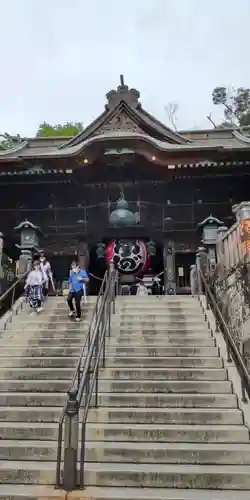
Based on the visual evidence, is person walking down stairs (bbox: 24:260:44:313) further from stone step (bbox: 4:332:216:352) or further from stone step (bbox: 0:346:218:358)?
stone step (bbox: 0:346:218:358)

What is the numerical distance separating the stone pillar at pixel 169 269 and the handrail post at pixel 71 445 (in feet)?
33.0

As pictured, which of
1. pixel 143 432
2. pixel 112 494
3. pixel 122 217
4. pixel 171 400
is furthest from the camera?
pixel 122 217

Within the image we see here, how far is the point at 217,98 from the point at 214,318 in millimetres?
32454

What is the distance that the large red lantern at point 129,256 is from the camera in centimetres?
1509

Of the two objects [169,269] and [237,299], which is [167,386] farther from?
[169,269]

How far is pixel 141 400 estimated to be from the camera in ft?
22.9

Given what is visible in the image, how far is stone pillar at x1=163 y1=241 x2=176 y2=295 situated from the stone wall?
4.89 meters

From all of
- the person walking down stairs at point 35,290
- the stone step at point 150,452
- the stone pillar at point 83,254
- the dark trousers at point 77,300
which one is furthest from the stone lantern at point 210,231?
the stone step at point 150,452

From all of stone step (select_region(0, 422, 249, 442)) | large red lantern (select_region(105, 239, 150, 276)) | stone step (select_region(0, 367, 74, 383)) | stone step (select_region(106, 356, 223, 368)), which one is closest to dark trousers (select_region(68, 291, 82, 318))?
stone step (select_region(106, 356, 223, 368))

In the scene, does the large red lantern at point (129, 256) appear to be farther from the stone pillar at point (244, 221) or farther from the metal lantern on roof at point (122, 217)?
the stone pillar at point (244, 221)

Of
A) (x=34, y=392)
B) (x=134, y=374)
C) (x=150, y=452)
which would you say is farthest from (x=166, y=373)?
(x=34, y=392)

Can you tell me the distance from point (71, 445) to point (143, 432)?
138 centimetres

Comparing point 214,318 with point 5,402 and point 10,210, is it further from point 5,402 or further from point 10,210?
point 10,210

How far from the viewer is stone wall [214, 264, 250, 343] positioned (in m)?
8.48
